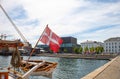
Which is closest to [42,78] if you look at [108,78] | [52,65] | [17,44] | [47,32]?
[52,65]

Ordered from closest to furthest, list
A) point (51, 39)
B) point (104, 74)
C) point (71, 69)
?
point (51, 39)
point (104, 74)
point (71, 69)

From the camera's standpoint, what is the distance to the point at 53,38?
20.2 metres

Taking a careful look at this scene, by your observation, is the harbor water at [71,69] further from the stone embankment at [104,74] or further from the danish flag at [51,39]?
the danish flag at [51,39]

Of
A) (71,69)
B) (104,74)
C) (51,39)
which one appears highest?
(51,39)

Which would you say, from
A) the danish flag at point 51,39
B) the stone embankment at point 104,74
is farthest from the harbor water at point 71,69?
the danish flag at point 51,39

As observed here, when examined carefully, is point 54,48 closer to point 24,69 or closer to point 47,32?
point 47,32

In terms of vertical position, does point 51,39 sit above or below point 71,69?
above

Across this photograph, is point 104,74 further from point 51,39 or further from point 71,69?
point 71,69

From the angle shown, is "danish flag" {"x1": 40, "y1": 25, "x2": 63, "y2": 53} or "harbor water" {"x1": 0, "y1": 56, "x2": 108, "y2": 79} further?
"harbor water" {"x1": 0, "y1": 56, "x2": 108, "y2": 79}

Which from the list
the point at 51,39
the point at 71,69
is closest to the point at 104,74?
the point at 51,39

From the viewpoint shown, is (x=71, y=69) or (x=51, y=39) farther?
(x=71, y=69)

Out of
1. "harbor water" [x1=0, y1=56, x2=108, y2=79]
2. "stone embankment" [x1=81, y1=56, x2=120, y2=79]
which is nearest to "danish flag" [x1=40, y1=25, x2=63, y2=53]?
"stone embankment" [x1=81, y1=56, x2=120, y2=79]

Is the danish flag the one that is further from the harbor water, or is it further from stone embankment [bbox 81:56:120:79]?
the harbor water

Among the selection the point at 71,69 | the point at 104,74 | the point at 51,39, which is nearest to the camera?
the point at 51,39
